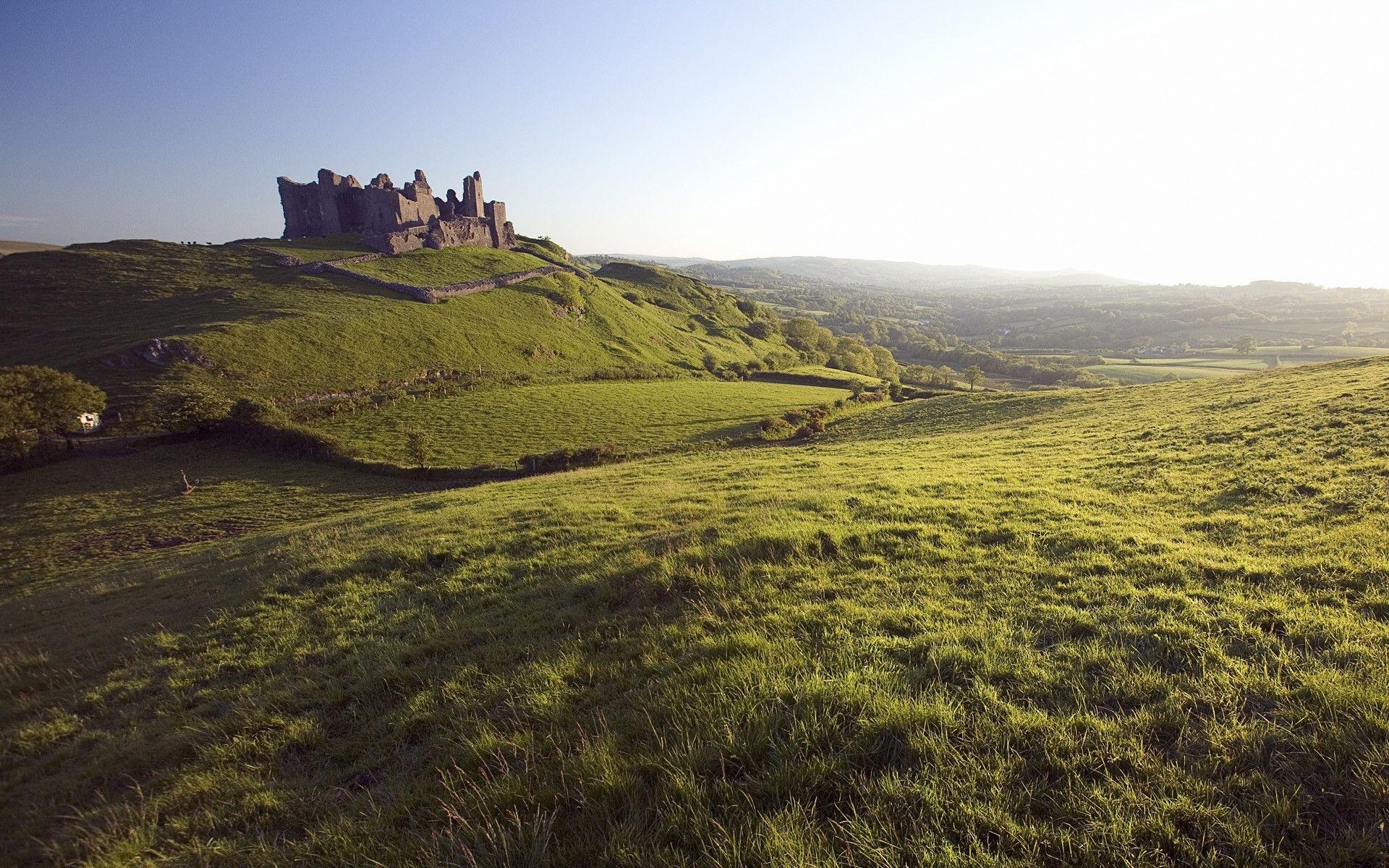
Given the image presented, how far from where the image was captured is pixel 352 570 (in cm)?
1210

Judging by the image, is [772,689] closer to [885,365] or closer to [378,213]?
[378,213]

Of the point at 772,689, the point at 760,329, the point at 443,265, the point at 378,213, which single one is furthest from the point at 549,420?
the point at 760,329

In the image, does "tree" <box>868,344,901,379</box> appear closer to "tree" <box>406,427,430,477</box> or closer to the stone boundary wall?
the stone boundary wall

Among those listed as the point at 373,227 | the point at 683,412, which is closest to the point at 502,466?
the point at 683,412

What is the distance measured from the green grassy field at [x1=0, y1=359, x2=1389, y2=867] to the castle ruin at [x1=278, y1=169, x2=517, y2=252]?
301ft

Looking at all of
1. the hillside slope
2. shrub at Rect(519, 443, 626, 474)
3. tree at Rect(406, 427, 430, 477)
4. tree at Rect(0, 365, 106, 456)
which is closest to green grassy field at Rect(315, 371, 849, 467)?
tree at Rect(406, 427, 430, 477)

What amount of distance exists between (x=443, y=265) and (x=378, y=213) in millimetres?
21676

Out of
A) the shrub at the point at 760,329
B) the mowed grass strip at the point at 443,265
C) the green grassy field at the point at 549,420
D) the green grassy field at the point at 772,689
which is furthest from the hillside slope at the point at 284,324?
the green grassy field at the point at 772,689

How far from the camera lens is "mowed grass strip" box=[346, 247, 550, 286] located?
74.6 metres

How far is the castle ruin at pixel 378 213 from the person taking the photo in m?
89.4

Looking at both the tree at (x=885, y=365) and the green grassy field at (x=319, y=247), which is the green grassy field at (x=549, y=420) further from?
the tree at (x=885, y=365)

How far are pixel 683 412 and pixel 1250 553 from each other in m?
44.4

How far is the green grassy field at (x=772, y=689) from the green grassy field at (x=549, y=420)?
24648mm

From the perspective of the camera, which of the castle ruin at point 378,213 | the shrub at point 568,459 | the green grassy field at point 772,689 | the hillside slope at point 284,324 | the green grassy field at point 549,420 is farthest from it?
the castle ruin at point 378,213
